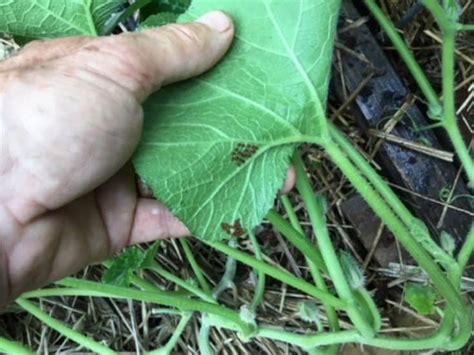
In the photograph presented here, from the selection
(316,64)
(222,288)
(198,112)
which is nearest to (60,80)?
(198,112)

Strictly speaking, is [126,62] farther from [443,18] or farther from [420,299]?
[420,299]

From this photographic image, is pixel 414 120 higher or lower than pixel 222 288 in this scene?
higher

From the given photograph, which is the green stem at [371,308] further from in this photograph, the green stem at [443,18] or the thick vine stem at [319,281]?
the green stem at [443,18]

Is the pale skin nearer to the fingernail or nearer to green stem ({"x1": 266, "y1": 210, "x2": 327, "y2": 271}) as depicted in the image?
the fingernail

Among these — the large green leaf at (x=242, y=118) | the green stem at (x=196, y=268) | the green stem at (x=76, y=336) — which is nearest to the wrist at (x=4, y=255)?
the large green leaf at (x=242, y=118)

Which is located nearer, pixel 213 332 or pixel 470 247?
pixel 470 247

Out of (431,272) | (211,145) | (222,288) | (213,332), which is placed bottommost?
(213,332)

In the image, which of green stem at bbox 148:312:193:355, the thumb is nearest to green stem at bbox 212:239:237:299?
green stem at bbox 148:312:193:355

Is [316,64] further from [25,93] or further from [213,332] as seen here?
[213,332]
